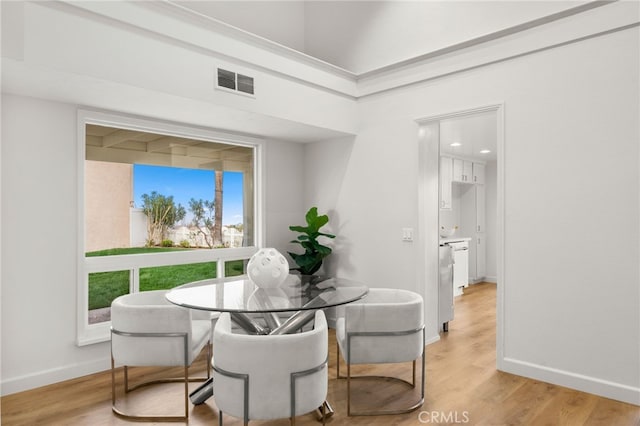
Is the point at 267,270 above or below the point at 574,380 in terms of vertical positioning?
above

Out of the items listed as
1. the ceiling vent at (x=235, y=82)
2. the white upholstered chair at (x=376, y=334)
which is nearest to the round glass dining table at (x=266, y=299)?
the white upholstered chair at (x=376, y=334)

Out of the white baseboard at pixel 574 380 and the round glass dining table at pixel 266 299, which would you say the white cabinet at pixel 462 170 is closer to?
the white baseboard at pixel 574 380

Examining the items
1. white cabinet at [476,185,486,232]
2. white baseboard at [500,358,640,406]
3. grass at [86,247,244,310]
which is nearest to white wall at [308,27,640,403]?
white baseboard at [500,358,640,406]

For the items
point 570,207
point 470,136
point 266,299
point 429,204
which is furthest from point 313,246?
point 470,136

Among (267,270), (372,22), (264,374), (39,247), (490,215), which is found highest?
(372,22)

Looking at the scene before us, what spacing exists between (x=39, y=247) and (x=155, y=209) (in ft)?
3.28

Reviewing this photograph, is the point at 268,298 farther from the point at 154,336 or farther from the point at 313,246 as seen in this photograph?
the point at 313,246

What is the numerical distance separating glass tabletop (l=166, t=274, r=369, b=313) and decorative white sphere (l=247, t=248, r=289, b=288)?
2.3 inches

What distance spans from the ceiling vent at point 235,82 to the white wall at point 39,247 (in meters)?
1.15

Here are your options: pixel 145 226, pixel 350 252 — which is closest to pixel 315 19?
pixel 350 252

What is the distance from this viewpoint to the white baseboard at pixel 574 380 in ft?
9.10

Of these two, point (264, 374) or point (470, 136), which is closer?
point (264, 374)

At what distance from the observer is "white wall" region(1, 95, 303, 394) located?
2.90 meters

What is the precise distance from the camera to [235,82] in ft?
10.9
